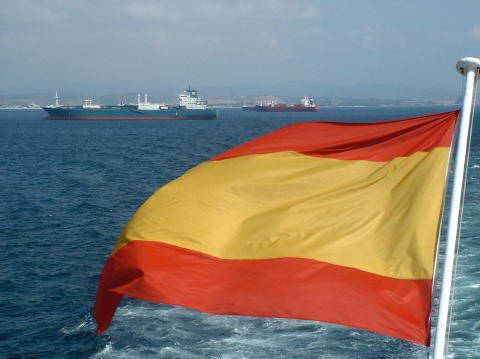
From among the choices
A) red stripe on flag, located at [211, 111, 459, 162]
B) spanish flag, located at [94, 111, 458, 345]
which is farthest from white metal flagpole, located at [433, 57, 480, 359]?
red stripe on flag, located at [211, 111, 459, 162]

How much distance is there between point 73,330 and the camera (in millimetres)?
16172

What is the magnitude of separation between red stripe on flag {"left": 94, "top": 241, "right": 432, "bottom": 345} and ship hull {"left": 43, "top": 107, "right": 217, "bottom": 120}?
144711mm

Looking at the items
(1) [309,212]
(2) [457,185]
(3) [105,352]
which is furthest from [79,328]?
(2) [457,185]

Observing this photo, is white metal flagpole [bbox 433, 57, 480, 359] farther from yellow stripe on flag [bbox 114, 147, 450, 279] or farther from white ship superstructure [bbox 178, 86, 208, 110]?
white ship superstructure [bbox 178, 86, 208, 110]

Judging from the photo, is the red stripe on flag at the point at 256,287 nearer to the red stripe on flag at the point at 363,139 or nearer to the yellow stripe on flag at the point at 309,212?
the yellow stripe on flag at the point at 309,212

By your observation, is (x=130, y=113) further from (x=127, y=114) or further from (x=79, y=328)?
(x=79, y=328)

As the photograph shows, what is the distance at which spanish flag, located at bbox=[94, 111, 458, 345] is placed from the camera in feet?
18.4

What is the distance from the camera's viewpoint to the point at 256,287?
610 cm

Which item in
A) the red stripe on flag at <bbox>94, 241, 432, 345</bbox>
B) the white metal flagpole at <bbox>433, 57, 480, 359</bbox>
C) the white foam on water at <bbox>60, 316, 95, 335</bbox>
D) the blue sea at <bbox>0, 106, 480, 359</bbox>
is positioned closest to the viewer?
the white metal flagpole at <bbox>433, 57, 480, 359</bbox>

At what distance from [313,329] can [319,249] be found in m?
9.88

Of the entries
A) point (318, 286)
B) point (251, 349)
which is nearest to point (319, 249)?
point (318, 286)

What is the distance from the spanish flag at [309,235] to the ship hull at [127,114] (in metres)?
144

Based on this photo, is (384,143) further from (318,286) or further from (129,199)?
(129,199)

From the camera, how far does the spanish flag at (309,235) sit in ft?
18.4
